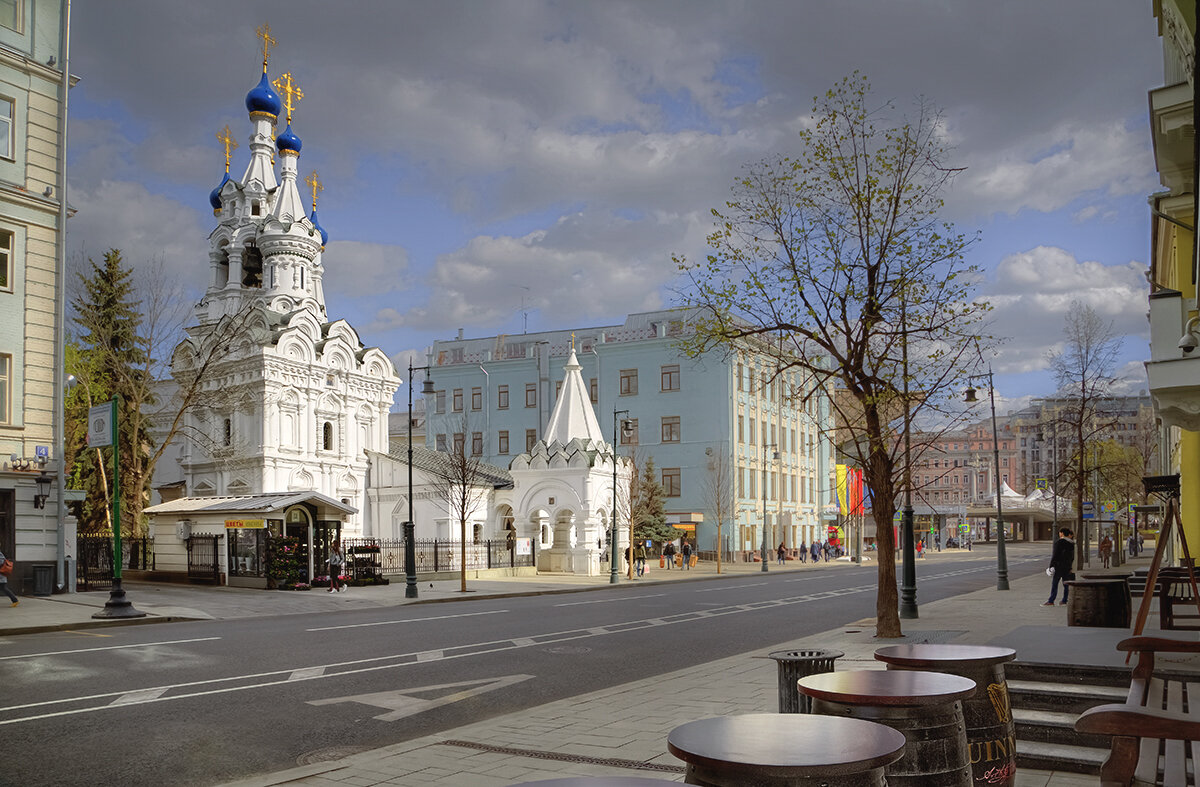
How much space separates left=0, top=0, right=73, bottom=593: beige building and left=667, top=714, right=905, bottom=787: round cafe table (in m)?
26.8

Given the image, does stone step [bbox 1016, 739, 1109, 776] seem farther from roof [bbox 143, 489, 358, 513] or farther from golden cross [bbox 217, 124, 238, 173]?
golden cross [bbox 217, 124, 238, 173]

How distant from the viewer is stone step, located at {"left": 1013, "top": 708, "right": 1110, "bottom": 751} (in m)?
7.38

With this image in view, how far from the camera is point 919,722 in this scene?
4445mm

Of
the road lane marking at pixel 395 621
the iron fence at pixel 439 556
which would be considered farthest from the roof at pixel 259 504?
the road lane marking at pixel 395 621

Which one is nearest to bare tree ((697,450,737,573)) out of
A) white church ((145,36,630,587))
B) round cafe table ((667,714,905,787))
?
white church ((145,36,630,587))

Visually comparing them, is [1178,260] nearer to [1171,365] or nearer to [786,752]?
[1171,365]

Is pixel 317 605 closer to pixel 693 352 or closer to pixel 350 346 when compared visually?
pixel 693 352

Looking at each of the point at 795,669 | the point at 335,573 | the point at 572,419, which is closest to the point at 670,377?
the point at 572,419

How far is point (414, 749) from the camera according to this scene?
27.4 ft

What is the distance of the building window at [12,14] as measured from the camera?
26.6m

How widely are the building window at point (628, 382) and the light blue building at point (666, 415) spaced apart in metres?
0.07

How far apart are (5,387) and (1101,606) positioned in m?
26.6

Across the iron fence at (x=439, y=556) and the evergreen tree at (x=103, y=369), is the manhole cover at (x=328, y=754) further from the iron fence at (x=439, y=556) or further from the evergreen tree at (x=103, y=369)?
the evergreen tree at (x=103, y=369)

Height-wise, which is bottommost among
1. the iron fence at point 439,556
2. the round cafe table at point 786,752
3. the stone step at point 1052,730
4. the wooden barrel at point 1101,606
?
the iron fence at point 439,556
